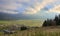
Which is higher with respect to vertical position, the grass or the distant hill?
the distant hill

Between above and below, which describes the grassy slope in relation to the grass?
above

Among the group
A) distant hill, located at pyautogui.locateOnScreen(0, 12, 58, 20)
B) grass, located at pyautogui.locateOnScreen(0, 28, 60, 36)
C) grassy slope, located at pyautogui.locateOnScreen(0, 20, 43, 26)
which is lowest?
grass, located at pyautogui.locateOnScreen(0, 28, 60, 36)

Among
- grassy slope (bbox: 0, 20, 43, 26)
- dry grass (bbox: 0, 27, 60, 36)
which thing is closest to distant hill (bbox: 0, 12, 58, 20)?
grassy slope (bbox: 0, 20, 43, 26)

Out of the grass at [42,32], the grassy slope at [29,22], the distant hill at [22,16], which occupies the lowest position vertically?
the grass at [42,32]

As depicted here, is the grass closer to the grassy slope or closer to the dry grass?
the dry grass

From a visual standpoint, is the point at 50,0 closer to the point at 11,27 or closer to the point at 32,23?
the point at 32,23

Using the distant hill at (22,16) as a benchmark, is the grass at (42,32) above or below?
below

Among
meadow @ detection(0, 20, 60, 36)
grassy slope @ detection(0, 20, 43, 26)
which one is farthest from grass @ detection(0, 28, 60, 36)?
grassy slope @ detection(0, 20, 43, 26)

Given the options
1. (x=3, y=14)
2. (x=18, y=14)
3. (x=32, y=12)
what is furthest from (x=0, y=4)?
(x=32, y=12)

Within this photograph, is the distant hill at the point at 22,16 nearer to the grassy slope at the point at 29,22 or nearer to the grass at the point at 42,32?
the grassy slope at the point at 29,22

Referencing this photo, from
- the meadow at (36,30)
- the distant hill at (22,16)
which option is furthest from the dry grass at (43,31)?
the distant hill at (22,16)

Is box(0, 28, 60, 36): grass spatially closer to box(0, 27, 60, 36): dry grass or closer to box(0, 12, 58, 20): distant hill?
box(0, 27, 60, 36): dry grass

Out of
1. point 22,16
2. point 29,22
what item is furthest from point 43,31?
point 22,16

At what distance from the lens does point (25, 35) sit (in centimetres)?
197
